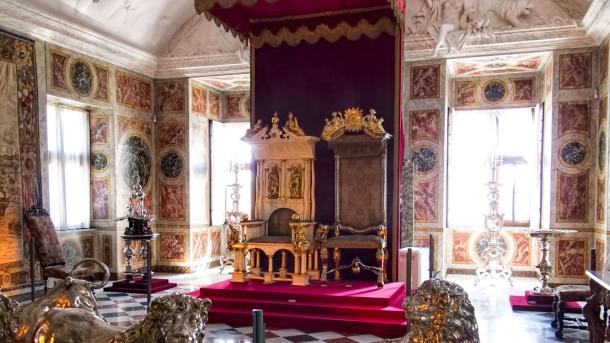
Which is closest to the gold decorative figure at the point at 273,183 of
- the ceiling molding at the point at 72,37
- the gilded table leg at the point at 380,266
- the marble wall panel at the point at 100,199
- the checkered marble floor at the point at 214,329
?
the gilded table leg at the point at 380,266

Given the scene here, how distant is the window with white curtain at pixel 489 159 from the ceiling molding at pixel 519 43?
71.3 inches

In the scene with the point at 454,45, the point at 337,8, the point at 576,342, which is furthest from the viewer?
the point at 454,45

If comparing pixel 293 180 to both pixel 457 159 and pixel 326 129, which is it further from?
pixel 457 159

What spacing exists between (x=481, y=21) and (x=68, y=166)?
24.9ft

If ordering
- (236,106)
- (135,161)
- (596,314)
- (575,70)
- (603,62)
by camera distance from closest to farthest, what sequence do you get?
(596,314)
(603,62)
(575,70)
(135,161)
(236,106)

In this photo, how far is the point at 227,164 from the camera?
37.5 feet

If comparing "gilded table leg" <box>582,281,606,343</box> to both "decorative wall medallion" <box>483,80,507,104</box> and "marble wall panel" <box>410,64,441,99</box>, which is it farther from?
"decorative wall medallion" <box>483,80,507,104</box>

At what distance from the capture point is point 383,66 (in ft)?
21.8

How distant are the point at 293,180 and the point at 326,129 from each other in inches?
34.1

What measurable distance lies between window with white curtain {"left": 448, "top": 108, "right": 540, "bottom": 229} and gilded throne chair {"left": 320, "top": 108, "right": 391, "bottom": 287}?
138 inches

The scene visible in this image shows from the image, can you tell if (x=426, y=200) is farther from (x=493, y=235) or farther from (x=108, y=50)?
(x=108, y=50)

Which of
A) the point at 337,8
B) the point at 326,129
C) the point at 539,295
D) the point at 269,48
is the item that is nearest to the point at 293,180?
the point at 326,129

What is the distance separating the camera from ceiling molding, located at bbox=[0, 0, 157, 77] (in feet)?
22.1

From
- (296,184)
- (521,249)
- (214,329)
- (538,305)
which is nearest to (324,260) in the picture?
(296,184)
